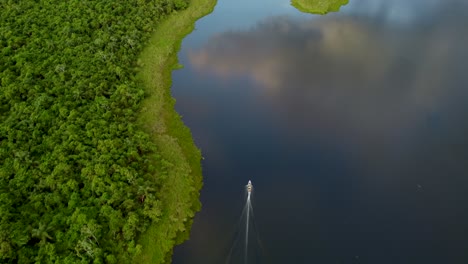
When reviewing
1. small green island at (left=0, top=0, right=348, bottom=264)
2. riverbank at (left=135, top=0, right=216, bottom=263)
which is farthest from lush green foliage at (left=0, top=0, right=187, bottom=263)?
riverbank at (left=135, top=0, right=216, bottom=263)

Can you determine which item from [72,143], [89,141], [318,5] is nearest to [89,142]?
[89,141]

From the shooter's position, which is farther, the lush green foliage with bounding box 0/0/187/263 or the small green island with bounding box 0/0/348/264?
the small green island with bounding box 0/0/348/264

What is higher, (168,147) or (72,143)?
(168,147)

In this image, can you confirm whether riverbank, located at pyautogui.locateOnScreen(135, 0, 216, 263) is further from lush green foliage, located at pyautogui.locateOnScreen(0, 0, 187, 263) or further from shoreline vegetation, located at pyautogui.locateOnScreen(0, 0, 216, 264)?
lush green foliage, located at pyautogui.locateOnScreen(0, 0, 187, 263)

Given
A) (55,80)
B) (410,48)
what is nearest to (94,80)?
(55,80)

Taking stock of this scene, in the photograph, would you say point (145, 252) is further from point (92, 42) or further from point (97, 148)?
point (92, 42)

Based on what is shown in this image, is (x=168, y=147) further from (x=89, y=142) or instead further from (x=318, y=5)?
(x=318, y=5)

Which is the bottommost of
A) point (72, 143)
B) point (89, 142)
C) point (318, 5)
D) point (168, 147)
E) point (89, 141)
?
point (72, 143)
